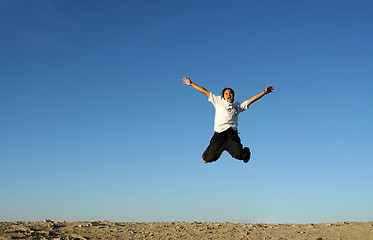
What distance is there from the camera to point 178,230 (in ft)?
51.1

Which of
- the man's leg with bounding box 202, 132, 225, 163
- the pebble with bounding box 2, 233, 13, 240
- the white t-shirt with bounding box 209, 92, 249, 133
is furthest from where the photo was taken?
the pebble with bounding box 2, 233, 13, 240

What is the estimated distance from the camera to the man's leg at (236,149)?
11719 mm

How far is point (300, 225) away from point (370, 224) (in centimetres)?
330

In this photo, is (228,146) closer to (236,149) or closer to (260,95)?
(236,149)

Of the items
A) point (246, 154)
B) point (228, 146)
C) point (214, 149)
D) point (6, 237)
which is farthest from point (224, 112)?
point (6, 237)

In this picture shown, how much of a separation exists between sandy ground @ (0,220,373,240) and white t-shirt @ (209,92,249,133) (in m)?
5.20

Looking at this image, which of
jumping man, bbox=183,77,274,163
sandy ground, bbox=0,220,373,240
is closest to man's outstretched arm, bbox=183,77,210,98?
jumping man, bbox=183,77,274,163

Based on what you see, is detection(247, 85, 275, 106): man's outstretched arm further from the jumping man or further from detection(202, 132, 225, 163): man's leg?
detection(202, 132, 225, 163): man's leg

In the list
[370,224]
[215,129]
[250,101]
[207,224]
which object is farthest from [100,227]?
[370,224]

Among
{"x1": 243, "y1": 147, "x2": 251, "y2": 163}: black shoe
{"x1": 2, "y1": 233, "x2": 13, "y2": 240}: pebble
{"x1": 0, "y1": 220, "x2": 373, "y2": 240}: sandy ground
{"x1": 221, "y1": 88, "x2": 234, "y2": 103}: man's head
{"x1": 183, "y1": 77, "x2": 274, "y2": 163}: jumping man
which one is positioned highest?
{"x1": 221, "y1": 88, "x2": 234, "y2": 103}: man's head

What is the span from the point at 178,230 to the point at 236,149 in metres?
5.53

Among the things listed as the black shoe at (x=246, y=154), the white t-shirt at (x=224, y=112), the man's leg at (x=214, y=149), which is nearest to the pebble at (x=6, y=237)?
the man's leg at (x=214, y=149)

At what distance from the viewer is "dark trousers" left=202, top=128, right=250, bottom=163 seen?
38.5 feet

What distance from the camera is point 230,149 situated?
11.9 metres
